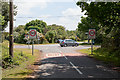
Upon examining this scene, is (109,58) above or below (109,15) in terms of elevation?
below

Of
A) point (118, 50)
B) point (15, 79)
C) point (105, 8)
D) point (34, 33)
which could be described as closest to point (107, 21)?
point (105, 8)

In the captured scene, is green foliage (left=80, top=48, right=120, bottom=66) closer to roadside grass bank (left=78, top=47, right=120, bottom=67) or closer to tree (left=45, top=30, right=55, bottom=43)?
roadside grass bank (left=78, top=47, right=120, bottom=67)

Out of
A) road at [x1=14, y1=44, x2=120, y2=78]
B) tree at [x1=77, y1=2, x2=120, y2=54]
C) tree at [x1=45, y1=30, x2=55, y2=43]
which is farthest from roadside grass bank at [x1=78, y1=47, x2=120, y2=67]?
tree at [x1=45, y1=30, x2=55, y2=43]

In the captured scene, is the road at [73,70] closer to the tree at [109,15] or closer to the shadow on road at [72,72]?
the shadow on road at [72,72]

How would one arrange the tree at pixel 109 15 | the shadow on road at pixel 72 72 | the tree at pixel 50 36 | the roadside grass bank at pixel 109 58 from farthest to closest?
1. the tree at pixel 50 36
2. the tree at pixel 109 15
3. the roadside grass bank at pixel 109 58
4. the shadow on road at pixel 72 72

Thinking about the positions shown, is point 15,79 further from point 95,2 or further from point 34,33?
point 34,33

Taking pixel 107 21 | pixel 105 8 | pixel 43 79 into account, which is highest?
pixel 105 8

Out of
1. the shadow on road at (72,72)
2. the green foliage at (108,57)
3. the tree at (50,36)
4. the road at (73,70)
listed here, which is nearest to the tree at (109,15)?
the green foliage at (108,57)

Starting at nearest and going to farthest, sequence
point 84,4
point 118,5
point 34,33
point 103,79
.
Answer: point 103,79
point 118,5
point 84,4
point 34,33

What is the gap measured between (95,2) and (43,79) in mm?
9961

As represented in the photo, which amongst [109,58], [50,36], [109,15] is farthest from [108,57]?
[50,36]

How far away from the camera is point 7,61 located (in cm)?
1186

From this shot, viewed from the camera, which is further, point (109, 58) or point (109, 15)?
point (109, 58)

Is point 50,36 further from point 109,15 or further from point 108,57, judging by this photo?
point 109,15
